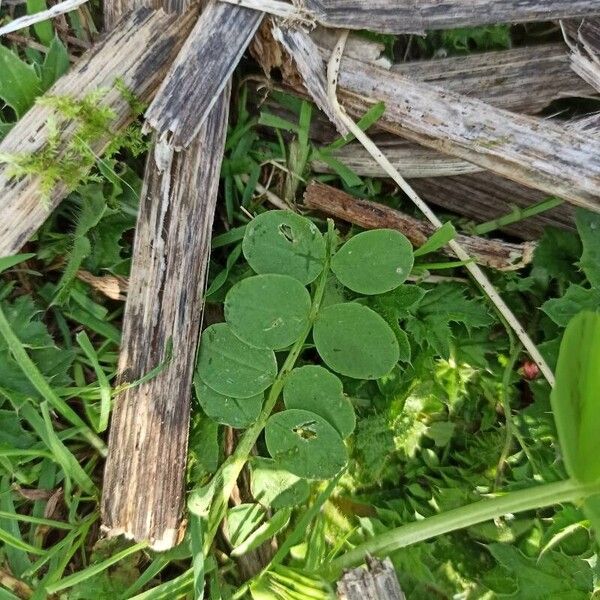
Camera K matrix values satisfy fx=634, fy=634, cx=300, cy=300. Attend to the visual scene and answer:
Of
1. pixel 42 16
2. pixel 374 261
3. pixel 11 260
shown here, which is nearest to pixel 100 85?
pixel 42 16

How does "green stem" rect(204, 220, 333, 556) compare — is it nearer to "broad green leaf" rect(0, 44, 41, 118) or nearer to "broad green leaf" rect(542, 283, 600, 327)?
"broad green leaf" rect(542, 283, 600, 327)

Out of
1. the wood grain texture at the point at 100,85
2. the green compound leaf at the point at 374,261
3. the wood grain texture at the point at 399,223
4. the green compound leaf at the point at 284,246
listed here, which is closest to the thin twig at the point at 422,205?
the wood grain texture at the point at 399,223

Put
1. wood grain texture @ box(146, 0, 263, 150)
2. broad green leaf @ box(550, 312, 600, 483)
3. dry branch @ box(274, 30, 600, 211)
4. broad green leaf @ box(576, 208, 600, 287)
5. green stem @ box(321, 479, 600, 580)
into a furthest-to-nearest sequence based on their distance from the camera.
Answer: broad green leaf @ box(576, 208, 600, 287) < dry branch @ box(274, 30, 600, 211) < wood grain texture @ box(146, 0, 263, 150) < green stem @ box(321, 479, 600, 580) < broad green leaf @ box(550, 312, 600, 483)

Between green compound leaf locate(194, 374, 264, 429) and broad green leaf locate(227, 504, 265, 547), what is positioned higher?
green compound leaf locate(194, 374, 264, 429)

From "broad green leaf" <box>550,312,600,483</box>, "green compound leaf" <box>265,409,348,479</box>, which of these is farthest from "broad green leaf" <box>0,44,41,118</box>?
"broad green leaf" <box>550,312,600,483</box>

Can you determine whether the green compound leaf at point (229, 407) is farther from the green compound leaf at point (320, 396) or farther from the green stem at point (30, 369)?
the green stem at point (30, 369)

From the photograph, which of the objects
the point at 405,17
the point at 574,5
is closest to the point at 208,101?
the point at 405,17

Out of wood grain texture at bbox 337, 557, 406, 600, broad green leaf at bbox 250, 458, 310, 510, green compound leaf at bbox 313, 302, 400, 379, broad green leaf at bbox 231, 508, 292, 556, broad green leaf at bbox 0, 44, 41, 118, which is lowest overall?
wood grain texture at bbox 337, 557, 406, 600
